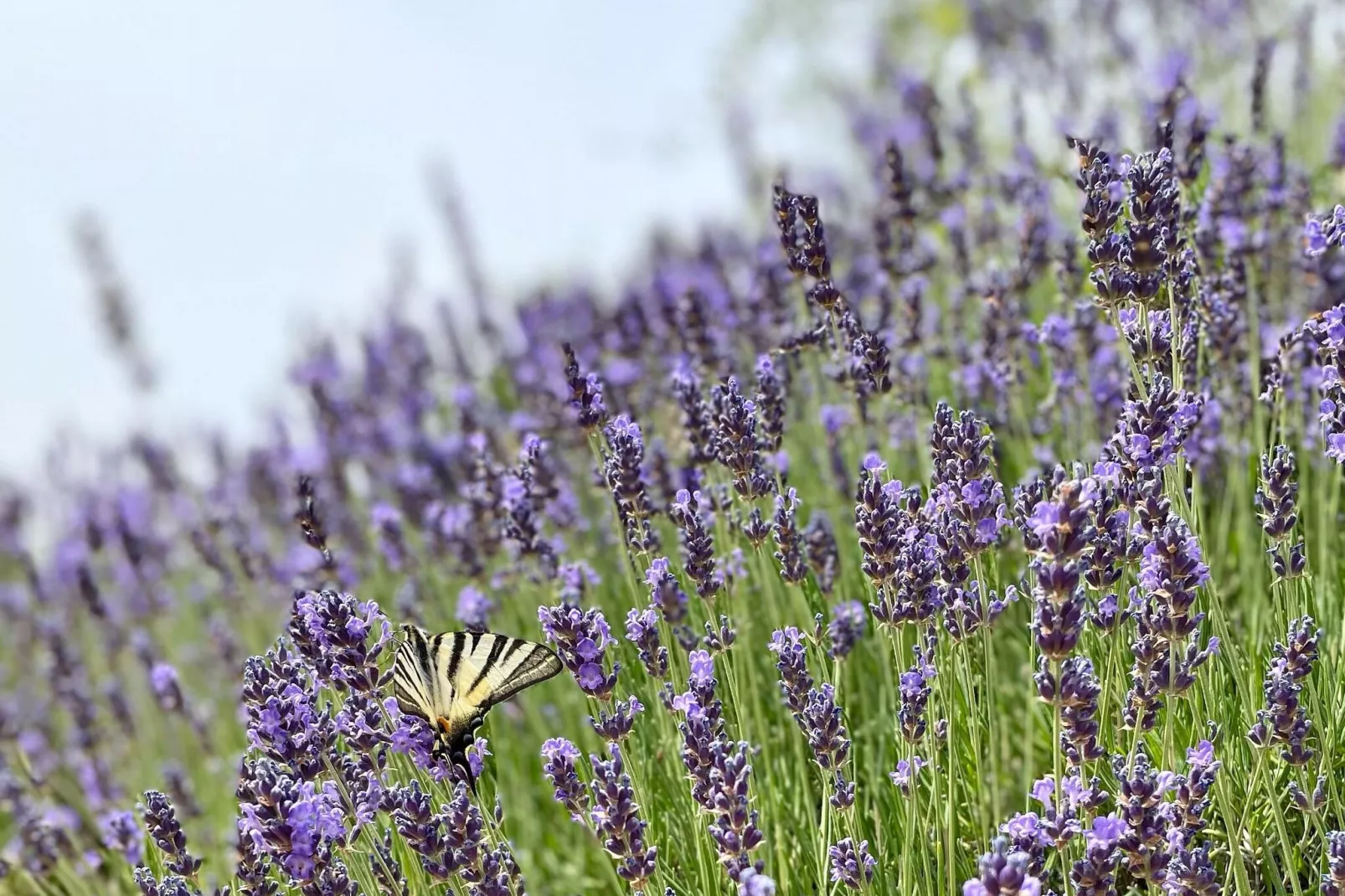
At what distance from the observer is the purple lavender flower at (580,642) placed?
2.02 m

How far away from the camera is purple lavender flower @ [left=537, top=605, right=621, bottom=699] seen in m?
2.02

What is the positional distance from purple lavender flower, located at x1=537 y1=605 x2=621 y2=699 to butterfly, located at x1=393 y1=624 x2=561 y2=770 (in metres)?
0.19

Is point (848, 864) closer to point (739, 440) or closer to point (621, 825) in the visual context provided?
point (621, 825)

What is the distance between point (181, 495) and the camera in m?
6.61

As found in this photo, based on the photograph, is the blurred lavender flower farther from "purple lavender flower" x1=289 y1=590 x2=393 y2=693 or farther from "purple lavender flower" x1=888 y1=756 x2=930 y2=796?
"purple lavender flower" x1=289 y1=590 x2=393 y2=693

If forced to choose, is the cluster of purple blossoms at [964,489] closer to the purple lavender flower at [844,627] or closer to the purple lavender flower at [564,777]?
the purple lavender flower at [844,627]

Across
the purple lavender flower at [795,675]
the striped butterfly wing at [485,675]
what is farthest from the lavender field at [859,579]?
the striped butterfly wing at [485,675]

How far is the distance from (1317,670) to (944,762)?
2.41 feet

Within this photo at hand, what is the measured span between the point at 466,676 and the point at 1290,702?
53.8 inches

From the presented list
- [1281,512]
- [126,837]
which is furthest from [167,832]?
[1281,512]

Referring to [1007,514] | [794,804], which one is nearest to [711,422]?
[1007,514]

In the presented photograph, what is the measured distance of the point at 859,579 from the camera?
311 cm

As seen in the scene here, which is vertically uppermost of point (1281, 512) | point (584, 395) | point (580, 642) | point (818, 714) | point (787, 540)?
point (584, 395)

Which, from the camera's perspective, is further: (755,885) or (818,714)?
(818,714)
